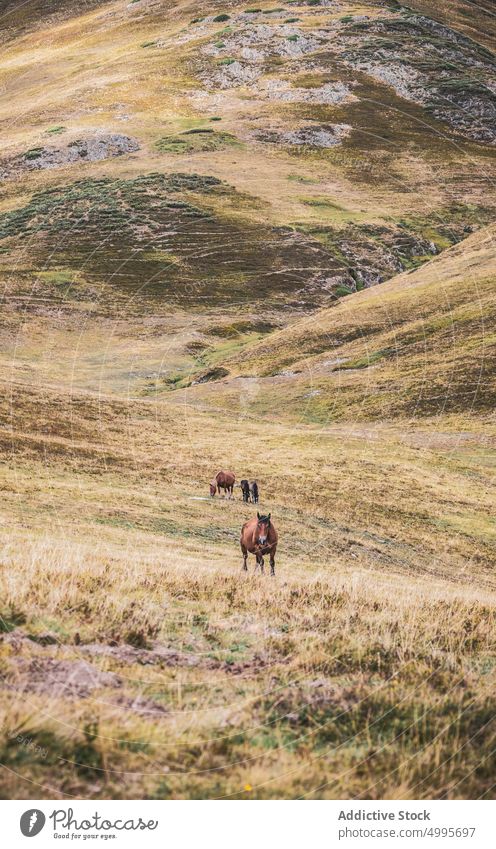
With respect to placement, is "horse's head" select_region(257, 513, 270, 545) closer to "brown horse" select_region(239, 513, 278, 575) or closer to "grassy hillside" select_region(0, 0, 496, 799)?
"brown horse" select_region(239, 513, 278, 575)

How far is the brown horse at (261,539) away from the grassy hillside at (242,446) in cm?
95

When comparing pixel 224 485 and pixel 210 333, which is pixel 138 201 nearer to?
pixel 210 333

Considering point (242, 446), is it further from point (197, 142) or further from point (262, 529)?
point (197, 142)

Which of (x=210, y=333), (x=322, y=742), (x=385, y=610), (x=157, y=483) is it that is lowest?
(x=210, y=333)

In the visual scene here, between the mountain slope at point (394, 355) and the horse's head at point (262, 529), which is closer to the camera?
the horse's head at point (262, 529)

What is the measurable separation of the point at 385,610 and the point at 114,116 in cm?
16910

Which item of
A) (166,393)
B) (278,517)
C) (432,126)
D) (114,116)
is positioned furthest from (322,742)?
(432,126)

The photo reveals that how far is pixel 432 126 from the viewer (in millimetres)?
181125
